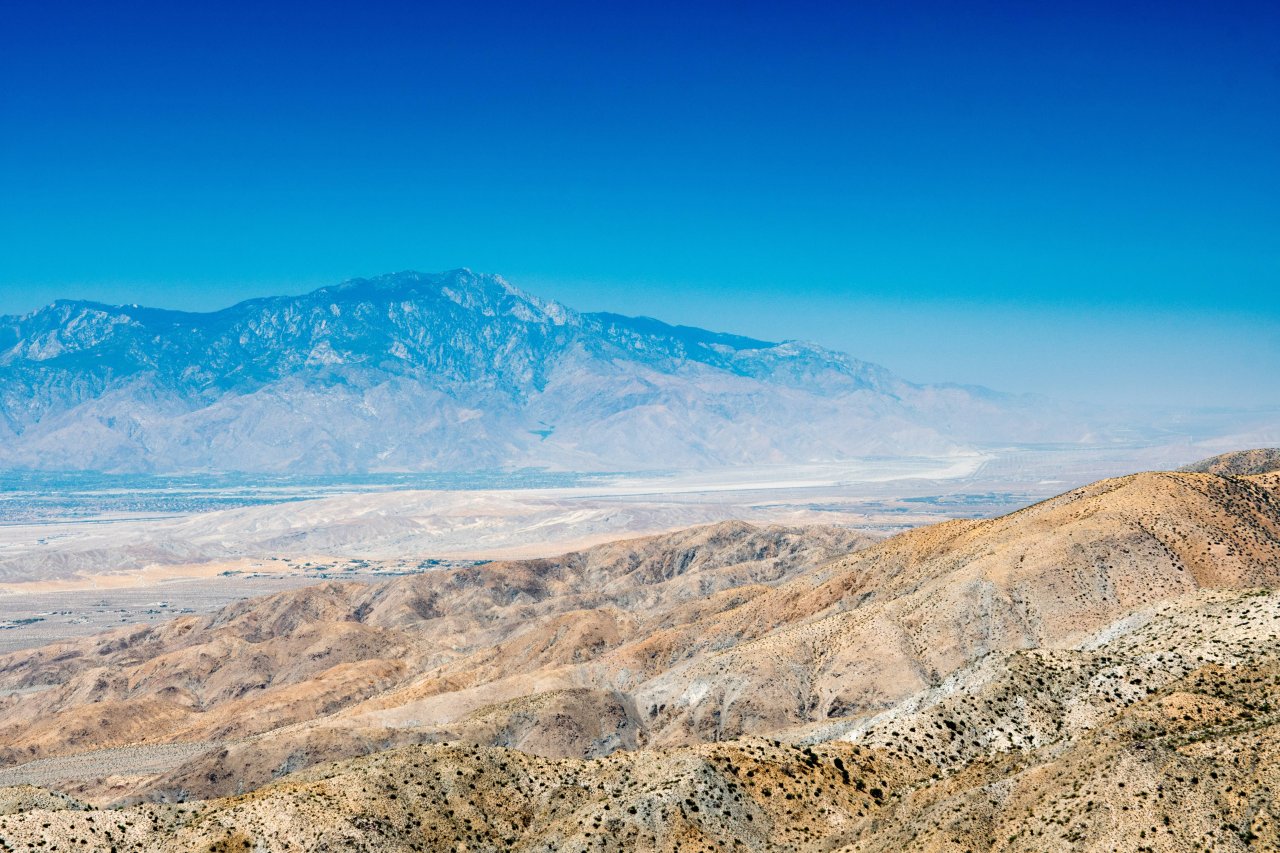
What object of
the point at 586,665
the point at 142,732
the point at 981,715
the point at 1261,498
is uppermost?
the point at 1261,498

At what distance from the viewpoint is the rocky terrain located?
40.6 m

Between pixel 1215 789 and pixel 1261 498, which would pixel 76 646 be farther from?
pixel 1215 789

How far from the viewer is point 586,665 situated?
10069 centimetres

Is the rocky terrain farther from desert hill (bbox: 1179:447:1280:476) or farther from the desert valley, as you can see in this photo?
desert hill (bbox: 1179:447:1280:476)

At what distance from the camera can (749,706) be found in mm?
77750

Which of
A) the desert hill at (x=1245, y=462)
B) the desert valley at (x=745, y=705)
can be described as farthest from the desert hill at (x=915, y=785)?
the desert hill at (x=1245, y=462)

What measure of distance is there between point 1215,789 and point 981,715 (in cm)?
1625

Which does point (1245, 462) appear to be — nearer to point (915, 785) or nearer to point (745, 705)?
point (745, 705)

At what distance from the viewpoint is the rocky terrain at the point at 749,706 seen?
40.6m

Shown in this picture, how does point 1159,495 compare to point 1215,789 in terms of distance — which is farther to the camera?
point 1159,495

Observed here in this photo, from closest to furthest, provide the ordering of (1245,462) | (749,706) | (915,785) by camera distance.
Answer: (915,785) < (749,706) < (1245,462)

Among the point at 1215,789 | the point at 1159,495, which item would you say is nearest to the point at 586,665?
the point at 1159,495

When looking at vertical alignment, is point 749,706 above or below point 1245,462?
below

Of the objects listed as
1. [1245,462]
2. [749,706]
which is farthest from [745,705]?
[1245,462]
